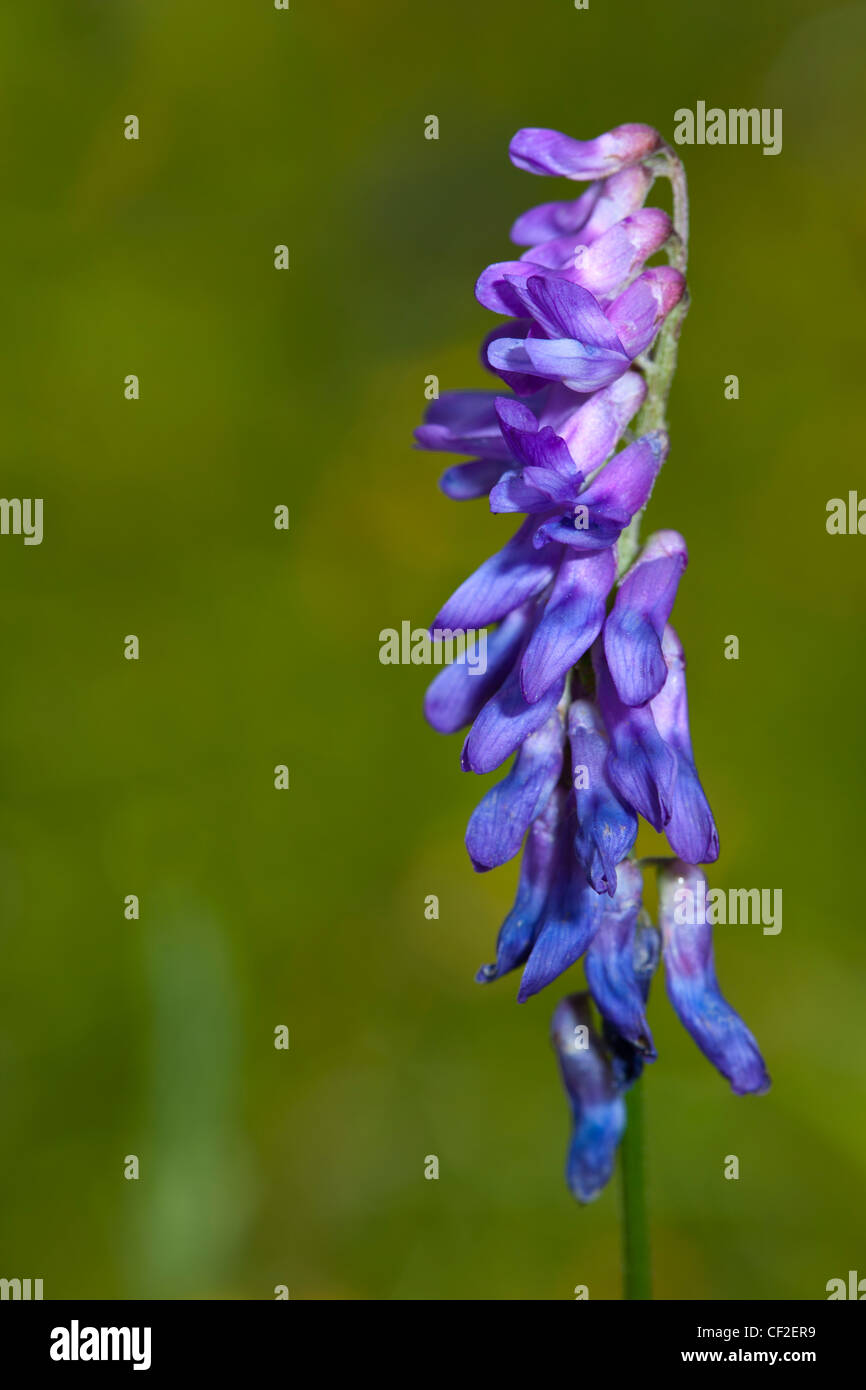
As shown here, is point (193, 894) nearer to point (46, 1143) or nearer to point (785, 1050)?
point (46, 1143)

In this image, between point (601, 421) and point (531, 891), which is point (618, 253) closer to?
point (601, 421)

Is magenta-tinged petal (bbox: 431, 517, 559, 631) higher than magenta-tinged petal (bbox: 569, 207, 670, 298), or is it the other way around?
magenta-tinged petal (bbox: 569, 207, 670, 298)

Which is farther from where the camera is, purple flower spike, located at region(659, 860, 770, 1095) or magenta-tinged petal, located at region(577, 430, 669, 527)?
purple flower spike, located at region(659, 860, 770, 1095)

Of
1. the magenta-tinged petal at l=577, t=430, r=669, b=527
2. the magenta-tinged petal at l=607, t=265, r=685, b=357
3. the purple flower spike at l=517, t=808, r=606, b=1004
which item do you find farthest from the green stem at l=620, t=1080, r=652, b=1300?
the magenta-tinged petal at l=607, t=265, r=685, b=357

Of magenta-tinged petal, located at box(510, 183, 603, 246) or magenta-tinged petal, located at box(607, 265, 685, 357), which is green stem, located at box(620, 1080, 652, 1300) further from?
magenta-tinged petal, located at box(510, 183, 603, 246)

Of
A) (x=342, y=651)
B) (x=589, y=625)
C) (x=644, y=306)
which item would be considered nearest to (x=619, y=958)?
(x=589, y=625)

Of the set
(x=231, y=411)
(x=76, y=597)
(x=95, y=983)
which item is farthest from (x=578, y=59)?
(x=95, y=983)

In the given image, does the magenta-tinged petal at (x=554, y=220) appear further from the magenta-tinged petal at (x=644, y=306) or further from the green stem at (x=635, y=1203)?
the green stem at (x=635, y=1203)
